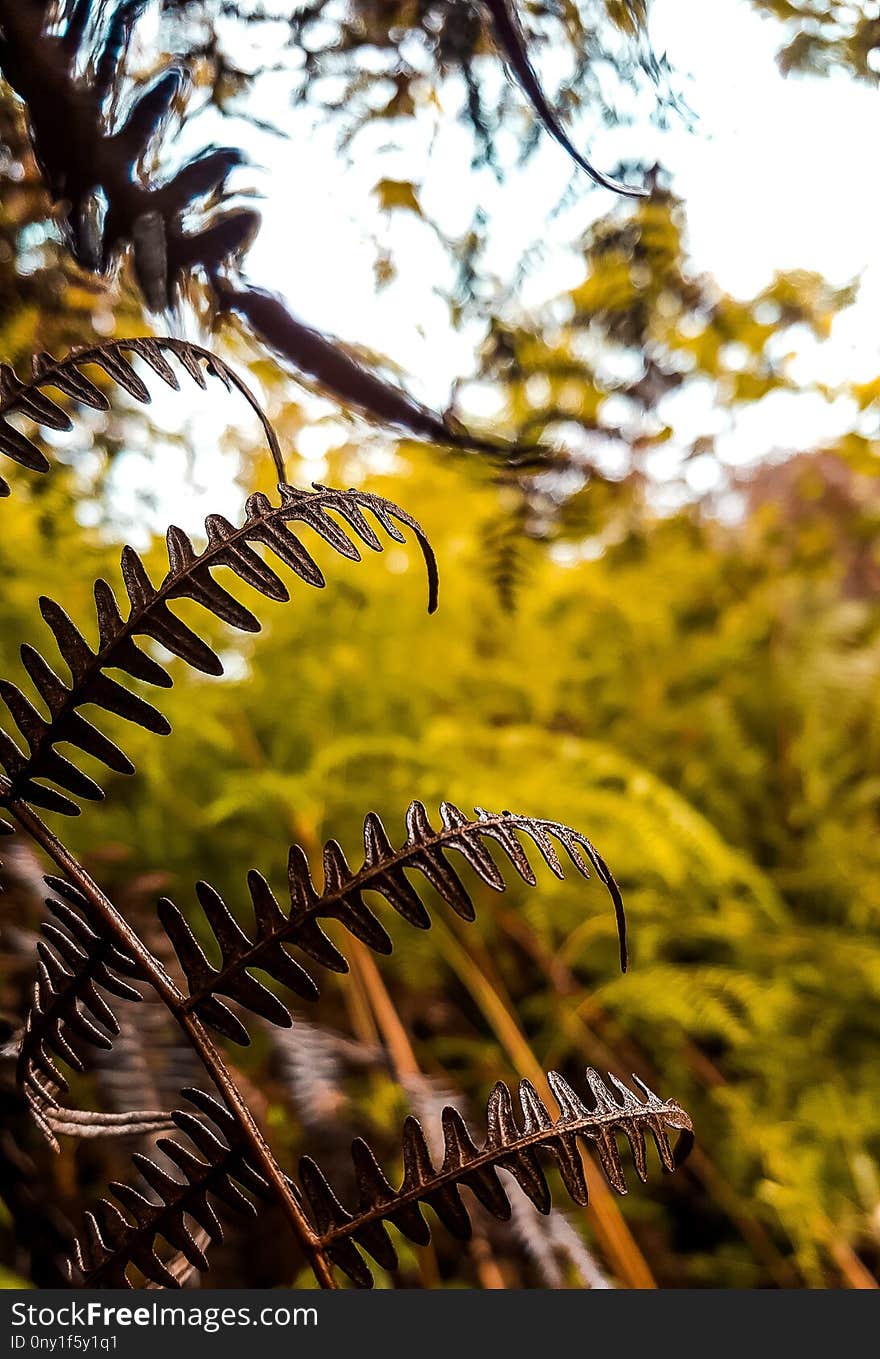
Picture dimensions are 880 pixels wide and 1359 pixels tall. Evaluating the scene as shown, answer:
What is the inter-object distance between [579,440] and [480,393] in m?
0.16

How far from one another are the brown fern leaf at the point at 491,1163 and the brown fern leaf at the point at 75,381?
0.26 metres

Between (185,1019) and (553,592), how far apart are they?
844 millimetres

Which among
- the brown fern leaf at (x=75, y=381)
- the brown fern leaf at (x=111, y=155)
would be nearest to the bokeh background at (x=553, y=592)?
the brown fern leaf at (x=111, y=155)

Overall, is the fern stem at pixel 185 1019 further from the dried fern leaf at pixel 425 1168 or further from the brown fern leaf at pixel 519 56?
the brown fern leaf at pixel 519 56

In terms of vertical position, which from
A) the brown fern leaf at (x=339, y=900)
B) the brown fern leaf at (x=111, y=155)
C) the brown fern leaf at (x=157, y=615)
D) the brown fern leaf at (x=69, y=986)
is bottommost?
the brown fern leaf at (x=69, y=986)

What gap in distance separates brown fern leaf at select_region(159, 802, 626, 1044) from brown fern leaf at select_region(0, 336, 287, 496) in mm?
158

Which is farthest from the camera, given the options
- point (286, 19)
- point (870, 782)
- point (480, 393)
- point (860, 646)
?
point (860, 646)

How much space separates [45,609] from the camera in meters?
0.27

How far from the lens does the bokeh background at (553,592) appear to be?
0.45 m

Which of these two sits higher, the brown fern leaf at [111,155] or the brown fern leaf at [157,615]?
the brown fern leaf at [111,155]

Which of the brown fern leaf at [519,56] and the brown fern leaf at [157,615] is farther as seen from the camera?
the brown fern leaf at [519,56]

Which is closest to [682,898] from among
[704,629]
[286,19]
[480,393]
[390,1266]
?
[704,629]

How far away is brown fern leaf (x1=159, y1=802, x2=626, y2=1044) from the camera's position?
273 mm

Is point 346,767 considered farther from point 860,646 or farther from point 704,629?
point 860,646
